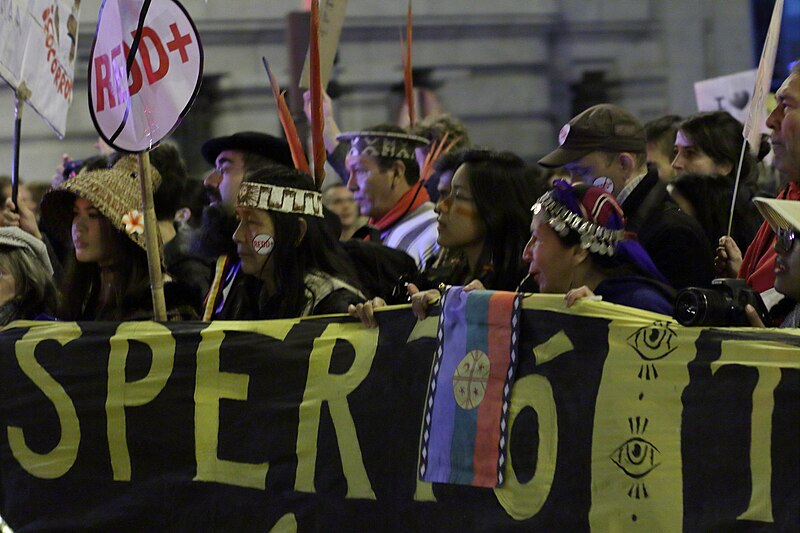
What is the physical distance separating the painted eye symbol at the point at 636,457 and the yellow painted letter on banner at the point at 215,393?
1.44 m

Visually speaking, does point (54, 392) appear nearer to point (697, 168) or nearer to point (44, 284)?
point (44, 284)

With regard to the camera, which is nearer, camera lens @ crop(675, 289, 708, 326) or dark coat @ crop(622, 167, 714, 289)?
camera lens @ crop(675, 289, 708, 326)

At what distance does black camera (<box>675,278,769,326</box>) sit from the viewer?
4.17 m

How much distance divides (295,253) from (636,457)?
5.89 ft

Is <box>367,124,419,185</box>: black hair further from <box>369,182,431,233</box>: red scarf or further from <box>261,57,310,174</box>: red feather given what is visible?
<box>261,57,310,174</box>: red feather

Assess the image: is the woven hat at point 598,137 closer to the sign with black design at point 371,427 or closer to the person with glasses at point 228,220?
the person with glasses at point 228,220

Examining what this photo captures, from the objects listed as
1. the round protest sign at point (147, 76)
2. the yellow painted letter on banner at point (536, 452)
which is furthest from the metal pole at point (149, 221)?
the yellow painted letter on banner at point (536, 452)

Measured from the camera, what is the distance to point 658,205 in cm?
563

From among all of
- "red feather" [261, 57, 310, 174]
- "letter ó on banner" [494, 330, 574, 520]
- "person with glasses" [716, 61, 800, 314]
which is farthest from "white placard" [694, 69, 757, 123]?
"letter ó on banner" [494, 330, 574, 520]

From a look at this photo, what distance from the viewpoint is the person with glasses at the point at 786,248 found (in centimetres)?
418

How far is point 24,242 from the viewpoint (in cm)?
621

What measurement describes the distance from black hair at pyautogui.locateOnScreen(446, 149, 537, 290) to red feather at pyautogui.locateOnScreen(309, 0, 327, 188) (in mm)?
624

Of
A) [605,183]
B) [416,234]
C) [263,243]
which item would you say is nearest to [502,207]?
[605,183]

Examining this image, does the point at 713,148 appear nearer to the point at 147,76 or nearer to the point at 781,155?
the point at 781,155
